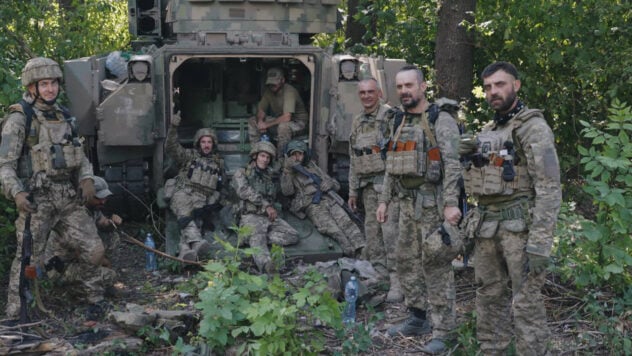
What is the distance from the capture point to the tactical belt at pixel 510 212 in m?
5.31

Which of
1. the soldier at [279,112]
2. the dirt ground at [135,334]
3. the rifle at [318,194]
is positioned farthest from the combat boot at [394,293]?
the soldier at [279,112]

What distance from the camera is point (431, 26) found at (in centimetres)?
1170

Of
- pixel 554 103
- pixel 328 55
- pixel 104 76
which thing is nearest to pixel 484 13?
pixel 554 103

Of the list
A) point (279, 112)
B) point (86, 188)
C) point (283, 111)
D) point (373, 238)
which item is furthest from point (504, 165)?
point (279, 112)

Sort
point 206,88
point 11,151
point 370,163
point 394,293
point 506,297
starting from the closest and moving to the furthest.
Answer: point 506,297
point 11,151
point 394,293
point 370,163
point 206,88

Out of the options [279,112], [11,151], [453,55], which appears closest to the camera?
→ [11,151]

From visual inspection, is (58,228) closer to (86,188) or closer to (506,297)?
(86,188)

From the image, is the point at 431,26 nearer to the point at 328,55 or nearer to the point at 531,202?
the point at 328,55

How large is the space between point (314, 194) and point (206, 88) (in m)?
2.68

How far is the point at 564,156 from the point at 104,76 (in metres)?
4.95

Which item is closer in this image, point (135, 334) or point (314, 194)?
point (135, 334)

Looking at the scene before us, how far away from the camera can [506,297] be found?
558 centimetres

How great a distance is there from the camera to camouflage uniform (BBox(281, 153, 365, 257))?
29.0 feet

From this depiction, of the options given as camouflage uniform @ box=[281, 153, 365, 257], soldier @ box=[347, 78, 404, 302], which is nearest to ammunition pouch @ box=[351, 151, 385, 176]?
soldier @ box=[347, 78, 404, 302]
